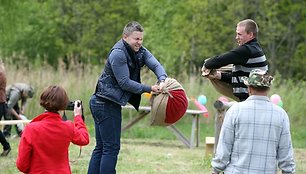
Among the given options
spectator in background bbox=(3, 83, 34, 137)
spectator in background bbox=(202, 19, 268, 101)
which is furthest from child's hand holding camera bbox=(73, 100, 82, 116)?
spectator in background bbox=(3, 83, 34, 137)

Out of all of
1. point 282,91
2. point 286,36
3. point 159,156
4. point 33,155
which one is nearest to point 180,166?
point 159,156

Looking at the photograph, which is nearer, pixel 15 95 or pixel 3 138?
pixel 3 138

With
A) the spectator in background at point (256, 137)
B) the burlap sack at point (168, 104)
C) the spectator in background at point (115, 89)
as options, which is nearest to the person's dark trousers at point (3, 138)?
the spectator in background at point (115, 89)

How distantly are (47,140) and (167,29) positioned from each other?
27.1 metres

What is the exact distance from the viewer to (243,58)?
7441mm

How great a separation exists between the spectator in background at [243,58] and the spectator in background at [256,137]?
164 centimetres

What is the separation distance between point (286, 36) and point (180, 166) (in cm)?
2219

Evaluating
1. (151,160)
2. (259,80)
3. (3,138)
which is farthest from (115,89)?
(3,138)

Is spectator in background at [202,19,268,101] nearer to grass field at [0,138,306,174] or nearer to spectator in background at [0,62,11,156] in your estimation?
grass field at [0,138,306,174]

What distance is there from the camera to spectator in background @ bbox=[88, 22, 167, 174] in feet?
25.1

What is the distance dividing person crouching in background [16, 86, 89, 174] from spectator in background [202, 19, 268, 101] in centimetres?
189

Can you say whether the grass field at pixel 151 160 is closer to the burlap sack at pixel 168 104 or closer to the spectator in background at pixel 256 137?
the burlap sack at pixel 168 104

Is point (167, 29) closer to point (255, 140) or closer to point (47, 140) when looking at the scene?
point (47, 140)

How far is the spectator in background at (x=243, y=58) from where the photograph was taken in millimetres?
7434
